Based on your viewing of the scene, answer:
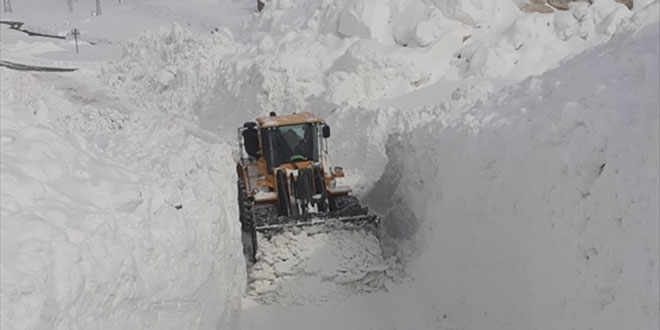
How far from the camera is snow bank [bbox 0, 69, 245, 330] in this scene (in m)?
4.48

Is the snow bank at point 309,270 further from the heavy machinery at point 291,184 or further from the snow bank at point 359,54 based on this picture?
the snow bank at point 359,54

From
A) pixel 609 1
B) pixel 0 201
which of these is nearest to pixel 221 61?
pixel 609 1

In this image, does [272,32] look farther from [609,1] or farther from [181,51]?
[609,1]

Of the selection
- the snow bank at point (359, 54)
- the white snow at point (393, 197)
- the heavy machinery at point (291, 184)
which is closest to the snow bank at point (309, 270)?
the white snow at point (393, 197)

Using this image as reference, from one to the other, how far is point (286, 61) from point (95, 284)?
40.0 ft

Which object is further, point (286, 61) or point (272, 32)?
point (272, 32)

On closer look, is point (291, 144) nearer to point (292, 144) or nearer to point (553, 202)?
point (292, 144)

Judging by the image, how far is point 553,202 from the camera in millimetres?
7059

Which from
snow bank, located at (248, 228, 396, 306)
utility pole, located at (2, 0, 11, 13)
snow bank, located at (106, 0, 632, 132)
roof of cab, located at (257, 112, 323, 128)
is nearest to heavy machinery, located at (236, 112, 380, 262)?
roof of cab, located at (257, 112, 323, 128)

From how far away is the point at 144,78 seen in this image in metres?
19.9

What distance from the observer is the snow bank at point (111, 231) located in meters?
4.48

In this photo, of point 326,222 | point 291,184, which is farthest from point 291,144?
point 326,222

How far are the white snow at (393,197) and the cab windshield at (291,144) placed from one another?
4.84 ft

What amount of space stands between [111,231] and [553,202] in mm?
4510
